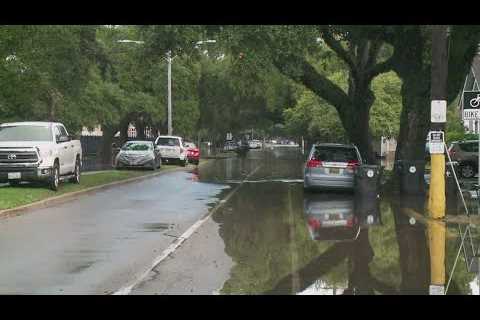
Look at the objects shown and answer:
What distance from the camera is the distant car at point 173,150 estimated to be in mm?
40531

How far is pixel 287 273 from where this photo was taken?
929 centimetres

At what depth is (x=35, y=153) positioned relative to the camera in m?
19.9

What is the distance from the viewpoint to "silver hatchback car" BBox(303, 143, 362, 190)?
20828 mm

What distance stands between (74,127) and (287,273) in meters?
32.8

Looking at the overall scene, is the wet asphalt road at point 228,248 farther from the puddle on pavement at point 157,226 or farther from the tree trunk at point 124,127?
the tree trunk at point 124,127

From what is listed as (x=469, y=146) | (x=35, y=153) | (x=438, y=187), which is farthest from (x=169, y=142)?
(x=438, y=187)

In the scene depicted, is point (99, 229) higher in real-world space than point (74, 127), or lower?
lower

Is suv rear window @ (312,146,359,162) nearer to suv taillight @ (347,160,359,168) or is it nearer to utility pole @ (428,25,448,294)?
suv taillight @ (347,160,359,168)

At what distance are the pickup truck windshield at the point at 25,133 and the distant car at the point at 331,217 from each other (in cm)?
841

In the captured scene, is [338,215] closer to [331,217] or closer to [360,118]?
[331,217]

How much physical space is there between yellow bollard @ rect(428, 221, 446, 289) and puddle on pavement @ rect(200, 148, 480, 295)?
0.01 meters

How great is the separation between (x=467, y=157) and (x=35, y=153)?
1919cm
